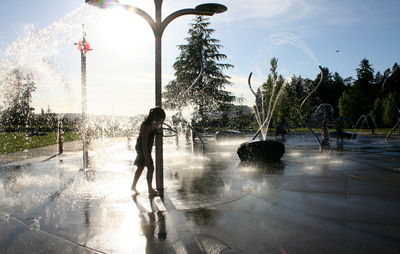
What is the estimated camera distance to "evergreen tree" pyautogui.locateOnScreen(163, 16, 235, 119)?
40938 mm

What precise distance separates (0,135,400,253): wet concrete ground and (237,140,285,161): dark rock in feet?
8.62

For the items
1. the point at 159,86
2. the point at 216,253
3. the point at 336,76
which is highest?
the point at 336,76

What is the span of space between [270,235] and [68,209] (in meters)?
3.27

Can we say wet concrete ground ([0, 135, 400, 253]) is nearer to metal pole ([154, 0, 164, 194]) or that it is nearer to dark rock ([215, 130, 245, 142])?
metal pole ([154, 0, 164, 194])

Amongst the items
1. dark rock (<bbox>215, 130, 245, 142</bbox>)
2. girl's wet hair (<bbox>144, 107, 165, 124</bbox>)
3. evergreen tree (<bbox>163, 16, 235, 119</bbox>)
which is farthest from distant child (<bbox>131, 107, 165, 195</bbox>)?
evergreen tree (<bbox>163, 16, 235, 119</bbox>)

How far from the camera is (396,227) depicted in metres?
4.68

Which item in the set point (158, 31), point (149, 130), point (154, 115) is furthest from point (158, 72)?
point (149, 130)

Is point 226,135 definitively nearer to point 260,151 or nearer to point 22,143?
point 22,143

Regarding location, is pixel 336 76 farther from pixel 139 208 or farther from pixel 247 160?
pixel 139 208

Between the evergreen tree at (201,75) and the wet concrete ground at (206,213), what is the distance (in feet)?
105

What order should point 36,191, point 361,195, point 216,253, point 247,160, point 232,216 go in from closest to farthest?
point 216,253 < point 232,216 < point 361,195 < point 36,191 < point 247,160

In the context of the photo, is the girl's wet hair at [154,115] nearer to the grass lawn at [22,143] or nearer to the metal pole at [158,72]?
the metal pole at [158,72]

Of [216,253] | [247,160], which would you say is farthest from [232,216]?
[247,160]

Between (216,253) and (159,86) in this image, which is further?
(159,86)
